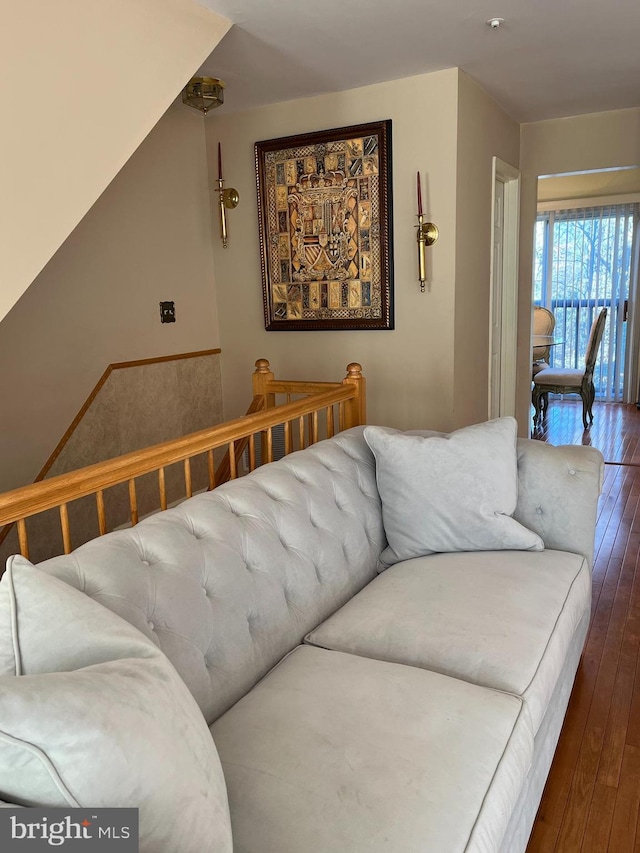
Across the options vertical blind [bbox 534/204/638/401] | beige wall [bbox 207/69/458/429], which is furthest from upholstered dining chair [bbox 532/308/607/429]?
beige wall [bbox 207/69/458/429]

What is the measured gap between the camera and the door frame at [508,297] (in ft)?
15.2

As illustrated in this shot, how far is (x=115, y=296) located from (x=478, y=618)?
2.61 metres

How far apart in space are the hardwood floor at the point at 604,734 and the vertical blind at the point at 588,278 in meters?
4.38

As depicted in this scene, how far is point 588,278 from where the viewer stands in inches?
302

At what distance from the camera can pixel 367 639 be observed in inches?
68.9

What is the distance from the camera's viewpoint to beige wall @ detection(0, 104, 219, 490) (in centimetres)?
314

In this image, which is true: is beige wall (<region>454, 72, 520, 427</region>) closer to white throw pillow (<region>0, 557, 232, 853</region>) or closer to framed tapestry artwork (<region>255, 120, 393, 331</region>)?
framed tapestry artwork (<region>255, 120, 393, 331</region>)

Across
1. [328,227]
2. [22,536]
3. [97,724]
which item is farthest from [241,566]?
[328,227]

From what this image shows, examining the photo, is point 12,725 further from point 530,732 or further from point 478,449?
point 478,449

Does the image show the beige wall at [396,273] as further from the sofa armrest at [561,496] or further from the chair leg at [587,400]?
the chair leg at [587,400]

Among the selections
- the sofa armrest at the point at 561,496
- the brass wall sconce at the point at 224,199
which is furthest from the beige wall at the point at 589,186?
the sofa armrest at the point at 561,496

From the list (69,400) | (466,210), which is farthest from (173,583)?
(466,210)

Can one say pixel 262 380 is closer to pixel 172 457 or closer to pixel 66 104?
pixel 172 457

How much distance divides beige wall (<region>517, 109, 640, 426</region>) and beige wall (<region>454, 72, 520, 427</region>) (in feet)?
1.16
